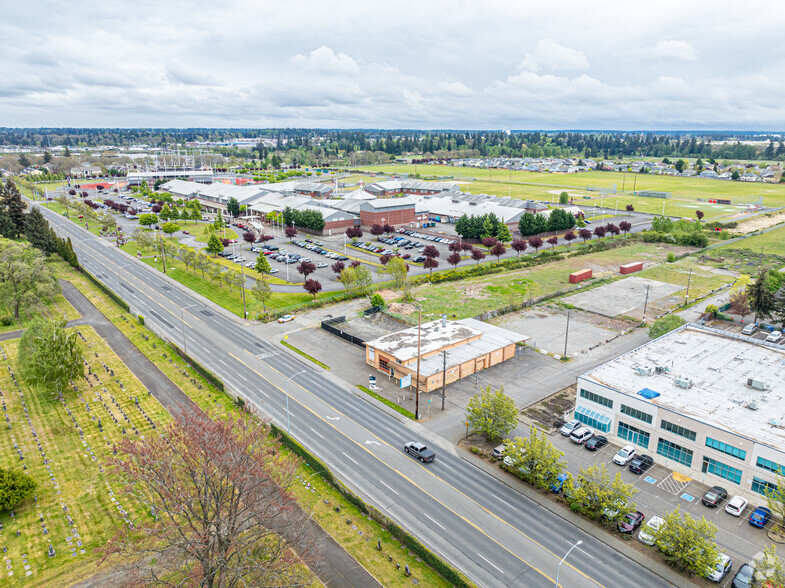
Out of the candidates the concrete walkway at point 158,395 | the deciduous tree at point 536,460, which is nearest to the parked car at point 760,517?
the deciduous tree at point 536,460

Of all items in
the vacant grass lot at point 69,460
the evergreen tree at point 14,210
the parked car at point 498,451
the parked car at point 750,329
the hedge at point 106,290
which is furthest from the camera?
the evergreen tree at point 14,210

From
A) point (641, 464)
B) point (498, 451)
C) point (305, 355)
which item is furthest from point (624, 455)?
point (305, 355)

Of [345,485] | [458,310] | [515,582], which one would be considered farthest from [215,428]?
[458,310]

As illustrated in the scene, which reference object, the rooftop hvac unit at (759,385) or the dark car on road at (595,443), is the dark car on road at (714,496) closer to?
the dark car on road at (595,443)

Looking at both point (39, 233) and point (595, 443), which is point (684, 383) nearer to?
point (595, 443)

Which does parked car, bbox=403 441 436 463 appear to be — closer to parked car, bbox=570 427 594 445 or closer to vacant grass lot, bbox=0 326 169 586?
parked car, bbox=570 427 594 445

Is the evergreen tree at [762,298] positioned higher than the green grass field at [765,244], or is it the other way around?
the evergreen tree at [762,298]
